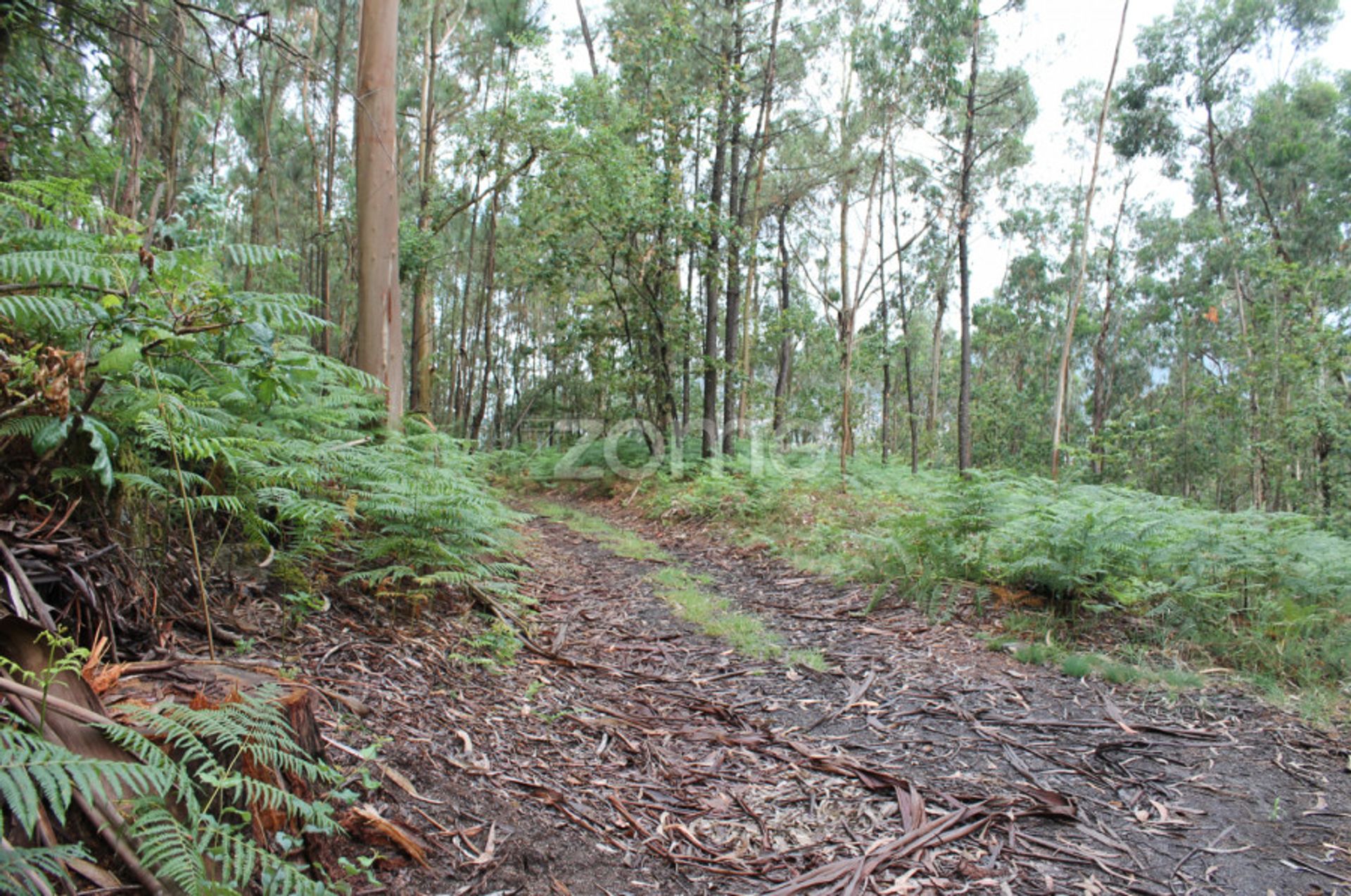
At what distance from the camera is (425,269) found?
12.5 meters

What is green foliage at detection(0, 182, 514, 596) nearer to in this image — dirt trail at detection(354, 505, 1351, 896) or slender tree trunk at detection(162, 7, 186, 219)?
dirt trail at detection(354, 505, 1351, 896)

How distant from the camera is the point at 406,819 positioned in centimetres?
208

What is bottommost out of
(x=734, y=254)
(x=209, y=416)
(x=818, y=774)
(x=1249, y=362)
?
(x=818, y=774)

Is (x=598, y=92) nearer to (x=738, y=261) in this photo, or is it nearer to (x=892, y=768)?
(x=738, y=261)

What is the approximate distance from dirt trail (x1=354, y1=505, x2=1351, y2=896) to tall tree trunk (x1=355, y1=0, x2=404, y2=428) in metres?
3.19

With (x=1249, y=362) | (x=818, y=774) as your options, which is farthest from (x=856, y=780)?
(x=1249, y=362)

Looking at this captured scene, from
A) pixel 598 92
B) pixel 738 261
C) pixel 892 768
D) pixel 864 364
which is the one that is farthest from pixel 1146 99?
pixel 892 768

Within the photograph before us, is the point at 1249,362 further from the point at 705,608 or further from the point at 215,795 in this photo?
the point at 215,795

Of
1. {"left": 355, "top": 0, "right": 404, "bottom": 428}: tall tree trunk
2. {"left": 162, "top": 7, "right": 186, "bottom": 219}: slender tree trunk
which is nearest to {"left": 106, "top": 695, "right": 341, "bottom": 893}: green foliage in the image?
{"left": 162, "top": 7, "right": 186, "bottom": 219}: slender tree trunk

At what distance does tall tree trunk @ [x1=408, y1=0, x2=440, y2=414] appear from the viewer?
1209 cm

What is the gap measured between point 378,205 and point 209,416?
3847 millimetres

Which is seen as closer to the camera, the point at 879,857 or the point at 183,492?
the point at 183,492

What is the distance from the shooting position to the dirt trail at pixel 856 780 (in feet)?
7.39

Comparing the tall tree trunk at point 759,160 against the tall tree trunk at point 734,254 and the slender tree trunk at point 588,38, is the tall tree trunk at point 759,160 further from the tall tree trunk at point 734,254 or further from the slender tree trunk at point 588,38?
the slender tree trunk at point 588,38
